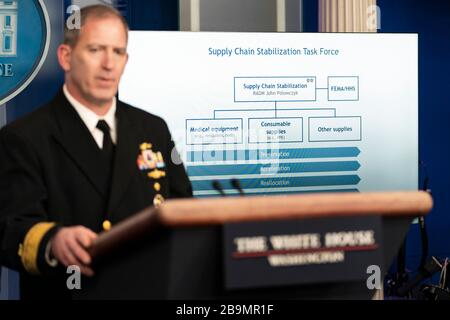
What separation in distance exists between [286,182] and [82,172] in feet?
7.97

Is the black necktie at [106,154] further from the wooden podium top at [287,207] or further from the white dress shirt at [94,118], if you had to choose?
the wooden podium top at [287,207]

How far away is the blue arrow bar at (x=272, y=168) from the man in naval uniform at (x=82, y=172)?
1.94m

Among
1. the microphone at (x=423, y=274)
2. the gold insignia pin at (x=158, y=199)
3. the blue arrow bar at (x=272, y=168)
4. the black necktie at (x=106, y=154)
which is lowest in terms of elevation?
the microphone at (x=423, y=274)

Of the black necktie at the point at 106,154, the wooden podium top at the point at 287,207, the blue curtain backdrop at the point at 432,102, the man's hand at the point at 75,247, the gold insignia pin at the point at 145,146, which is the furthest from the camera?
the blue curtain backdrop at the point at 432,102

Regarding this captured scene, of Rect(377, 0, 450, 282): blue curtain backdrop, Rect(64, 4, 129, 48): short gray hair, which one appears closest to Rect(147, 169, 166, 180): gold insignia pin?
Rect(64, 4, 129, 48): short gray hair

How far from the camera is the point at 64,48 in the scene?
2035 millimetres

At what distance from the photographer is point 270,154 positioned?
410 cm

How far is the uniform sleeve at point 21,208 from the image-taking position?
1.51 m

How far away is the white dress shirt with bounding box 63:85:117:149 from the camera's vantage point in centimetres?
187

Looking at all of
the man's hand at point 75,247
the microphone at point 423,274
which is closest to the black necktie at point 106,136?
the man's hand at point 75,247

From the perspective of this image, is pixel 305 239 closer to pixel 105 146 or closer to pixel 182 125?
pixel 105 146

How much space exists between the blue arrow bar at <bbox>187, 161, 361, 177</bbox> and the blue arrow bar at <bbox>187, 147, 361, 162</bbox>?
4 centimetres

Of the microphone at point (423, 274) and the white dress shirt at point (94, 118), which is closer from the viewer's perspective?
the white dress shirt at point (94, 118)

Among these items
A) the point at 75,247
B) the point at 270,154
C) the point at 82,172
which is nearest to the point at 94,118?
Result: the point at 82,172
